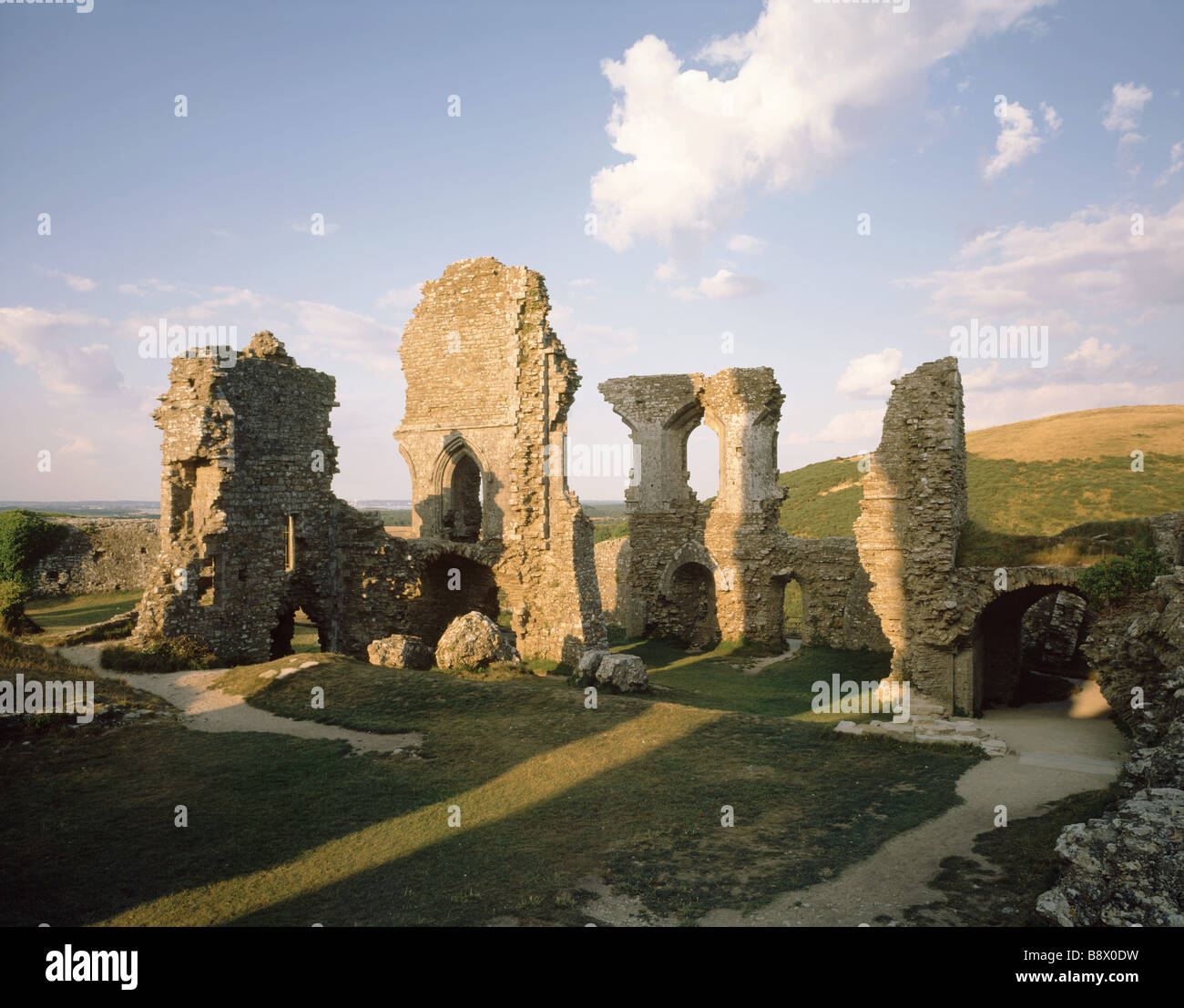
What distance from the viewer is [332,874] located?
7094mm

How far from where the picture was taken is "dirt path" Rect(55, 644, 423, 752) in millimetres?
11719

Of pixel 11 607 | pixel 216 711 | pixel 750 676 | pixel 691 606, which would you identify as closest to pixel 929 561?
pixel 750 676

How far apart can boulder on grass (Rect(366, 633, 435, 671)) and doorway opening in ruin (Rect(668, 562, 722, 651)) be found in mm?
12226

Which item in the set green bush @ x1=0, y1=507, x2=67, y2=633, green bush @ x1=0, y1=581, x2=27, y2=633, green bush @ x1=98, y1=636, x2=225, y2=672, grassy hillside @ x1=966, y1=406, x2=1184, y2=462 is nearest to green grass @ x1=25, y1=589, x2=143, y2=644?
green bush @ x1=0, y1=507, x2=67, y2=633

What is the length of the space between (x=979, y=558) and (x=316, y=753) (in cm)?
1299

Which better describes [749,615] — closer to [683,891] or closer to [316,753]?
[316,753]

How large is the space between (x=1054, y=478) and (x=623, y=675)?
129 ft

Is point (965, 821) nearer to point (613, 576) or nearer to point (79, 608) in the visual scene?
point (613, 576)

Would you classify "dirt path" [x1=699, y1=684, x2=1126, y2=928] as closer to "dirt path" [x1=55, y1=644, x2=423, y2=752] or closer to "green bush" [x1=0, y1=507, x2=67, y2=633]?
"dirt path" [x1=55, y1=644, x2=423, y2=752]

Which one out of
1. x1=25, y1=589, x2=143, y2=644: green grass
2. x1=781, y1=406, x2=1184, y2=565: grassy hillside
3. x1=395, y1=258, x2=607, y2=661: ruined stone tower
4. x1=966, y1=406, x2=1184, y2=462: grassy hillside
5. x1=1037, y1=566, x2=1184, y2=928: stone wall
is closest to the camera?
x1=1037, y1=566, x2=1184, y2=928: stone wall

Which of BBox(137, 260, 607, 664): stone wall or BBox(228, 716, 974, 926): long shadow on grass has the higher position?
BBox(137, 260, 607, 664): stone wall

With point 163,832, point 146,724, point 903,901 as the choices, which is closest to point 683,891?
point 903,901

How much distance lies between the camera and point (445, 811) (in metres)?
8.81

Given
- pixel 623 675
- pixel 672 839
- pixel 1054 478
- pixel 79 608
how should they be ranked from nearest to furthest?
1. pixel 672 839
2. pixel 623 675
3. pixel 79 608
4. pixel 1054 478
